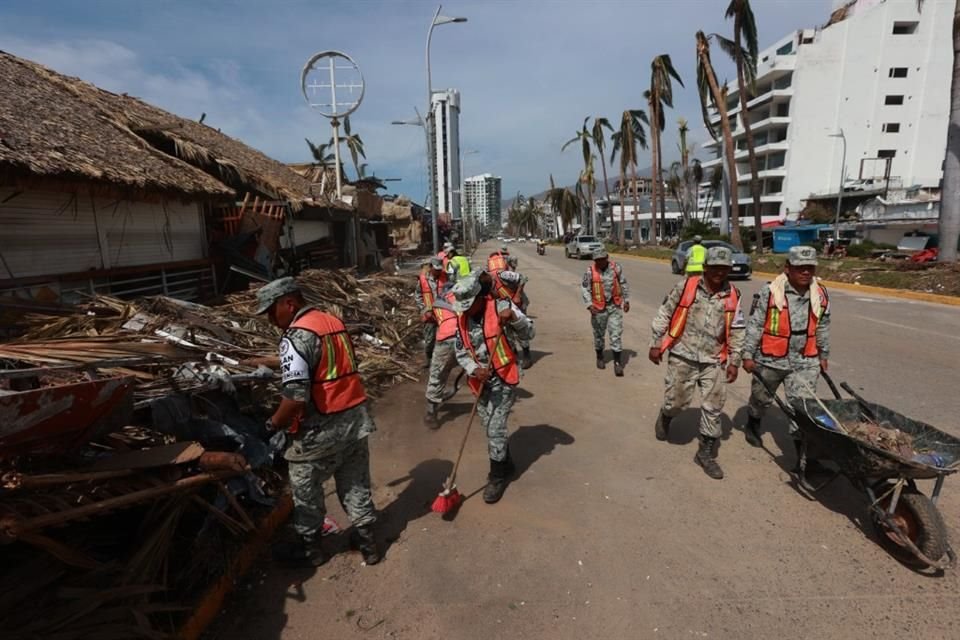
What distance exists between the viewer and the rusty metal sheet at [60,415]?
6.91 ft

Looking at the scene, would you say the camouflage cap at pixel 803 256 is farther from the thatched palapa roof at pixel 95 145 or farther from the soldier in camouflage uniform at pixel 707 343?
the thatched palapa roof at pixel 95 145

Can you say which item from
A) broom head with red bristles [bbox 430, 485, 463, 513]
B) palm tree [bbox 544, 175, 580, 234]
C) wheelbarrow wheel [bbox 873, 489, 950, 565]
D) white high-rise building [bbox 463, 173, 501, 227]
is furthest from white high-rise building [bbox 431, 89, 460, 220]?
white high-rise building [bbox 463, 173, 501, 227]

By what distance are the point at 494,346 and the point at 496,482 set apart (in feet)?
3.48

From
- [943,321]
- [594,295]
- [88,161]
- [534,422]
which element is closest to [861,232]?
[943,321]

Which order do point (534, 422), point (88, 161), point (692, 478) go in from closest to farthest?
point (692, 478), point (534, 422), point (88, 161)

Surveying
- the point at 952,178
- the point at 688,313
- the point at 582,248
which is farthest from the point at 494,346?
the point at 582,248

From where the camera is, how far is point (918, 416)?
496 centimetres

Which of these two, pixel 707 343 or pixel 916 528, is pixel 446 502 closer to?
pixel 707 343

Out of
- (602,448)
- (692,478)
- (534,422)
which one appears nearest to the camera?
(692,478)

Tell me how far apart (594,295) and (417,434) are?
3442 millimetres

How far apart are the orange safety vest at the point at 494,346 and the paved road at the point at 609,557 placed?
92 centimetres

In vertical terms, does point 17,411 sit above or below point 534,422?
above

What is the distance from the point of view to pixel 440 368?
5320 millimetres

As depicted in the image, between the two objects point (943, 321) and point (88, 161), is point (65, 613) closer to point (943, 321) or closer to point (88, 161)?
point (88, 161)
